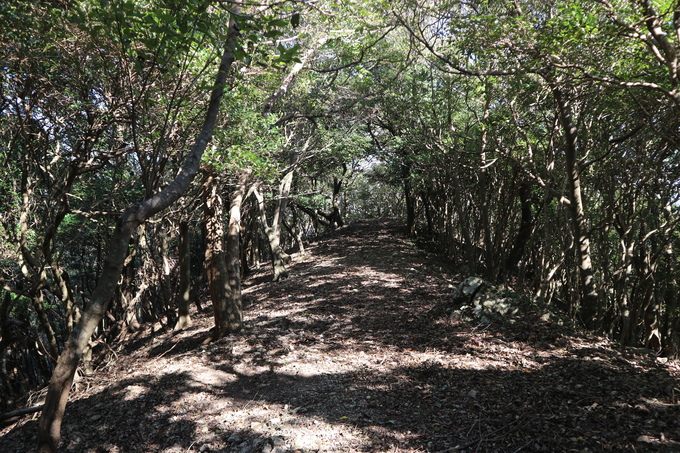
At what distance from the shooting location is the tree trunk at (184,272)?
9750 millimetres

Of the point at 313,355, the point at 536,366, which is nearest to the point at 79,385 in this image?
the point at 313,355

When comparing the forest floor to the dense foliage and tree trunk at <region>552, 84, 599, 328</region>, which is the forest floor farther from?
the dense foliage

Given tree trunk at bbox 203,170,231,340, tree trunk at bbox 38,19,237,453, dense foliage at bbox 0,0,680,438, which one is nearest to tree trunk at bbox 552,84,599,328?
dense foliage at bbox 0,0,680,438

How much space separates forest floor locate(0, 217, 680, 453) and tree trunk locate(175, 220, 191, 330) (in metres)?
1.88

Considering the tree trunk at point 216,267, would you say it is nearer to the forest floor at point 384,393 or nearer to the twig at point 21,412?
the forest floor at point 384,393

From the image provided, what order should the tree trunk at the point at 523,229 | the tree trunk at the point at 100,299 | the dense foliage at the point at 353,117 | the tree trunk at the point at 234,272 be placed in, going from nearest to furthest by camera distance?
the tree trunk at the point at 100,299
the dense foliage at the point at 353,117
the tree trunk at the point at 234,272
the tree trunk at the point at 523,229

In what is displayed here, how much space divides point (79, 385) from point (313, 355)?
4.64 m

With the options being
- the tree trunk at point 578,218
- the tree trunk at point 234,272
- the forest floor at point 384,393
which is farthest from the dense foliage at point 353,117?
the forest floor at point 384,393

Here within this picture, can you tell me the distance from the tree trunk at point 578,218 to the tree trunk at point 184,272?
27.2ft

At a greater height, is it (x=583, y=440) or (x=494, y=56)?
(x=494, y=56)

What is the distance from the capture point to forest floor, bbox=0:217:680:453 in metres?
4.03

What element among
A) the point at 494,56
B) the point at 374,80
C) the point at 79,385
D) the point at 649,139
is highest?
the point at 374,80

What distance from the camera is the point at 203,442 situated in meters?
4.48

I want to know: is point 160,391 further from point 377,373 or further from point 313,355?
point 377,373
